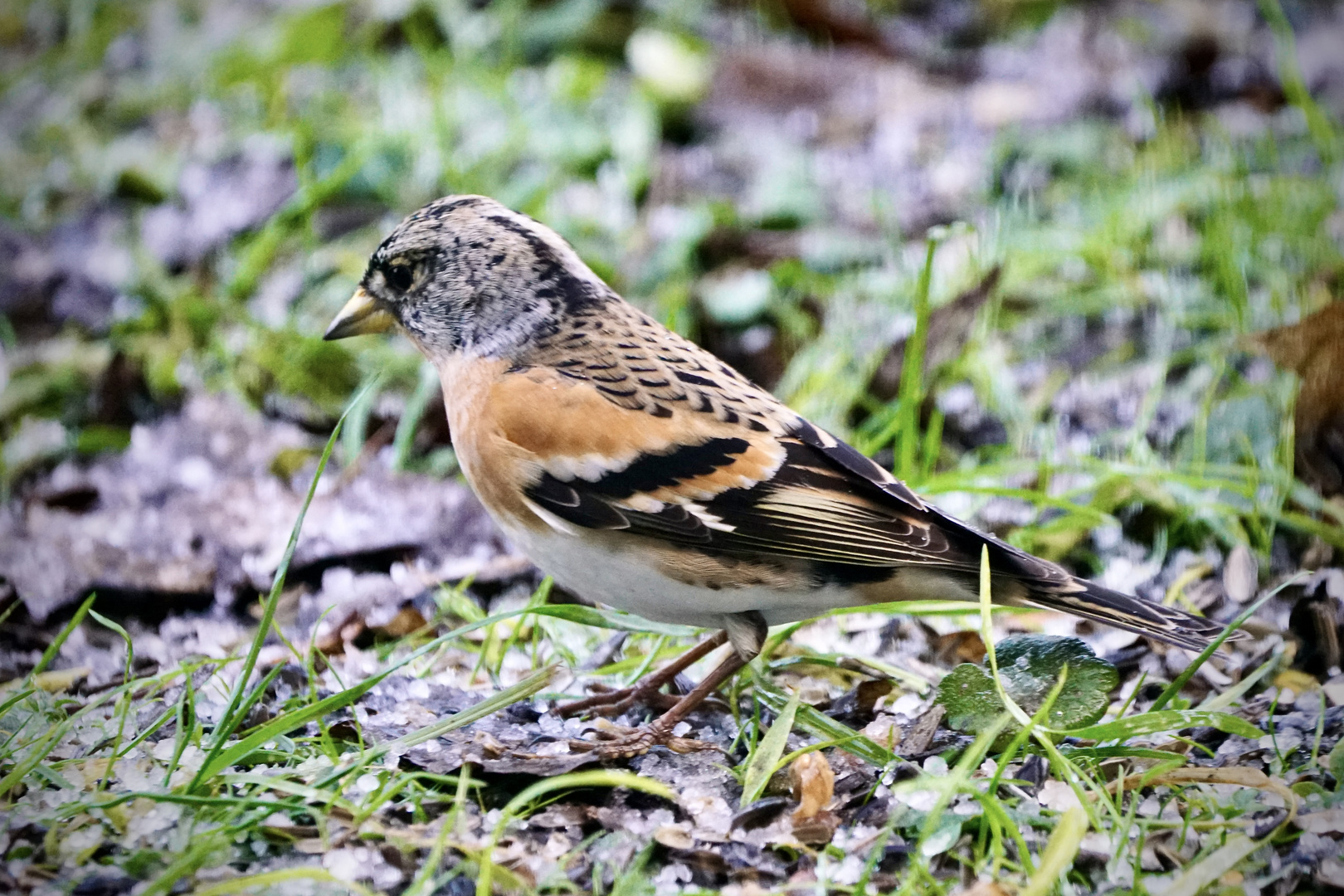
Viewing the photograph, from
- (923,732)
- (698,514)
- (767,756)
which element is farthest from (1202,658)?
(698,514)

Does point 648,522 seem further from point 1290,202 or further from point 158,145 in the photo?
point 158,145

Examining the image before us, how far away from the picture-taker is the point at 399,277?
2.93m

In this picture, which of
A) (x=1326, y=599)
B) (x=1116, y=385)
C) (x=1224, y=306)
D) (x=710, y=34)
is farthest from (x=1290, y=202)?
(x=710, y=34)

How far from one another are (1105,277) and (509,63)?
108 inches

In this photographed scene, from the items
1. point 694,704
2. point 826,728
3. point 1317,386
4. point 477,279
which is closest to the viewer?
point 826,728

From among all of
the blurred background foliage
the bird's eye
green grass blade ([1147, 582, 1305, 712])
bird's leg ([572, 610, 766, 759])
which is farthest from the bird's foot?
the bird's eye

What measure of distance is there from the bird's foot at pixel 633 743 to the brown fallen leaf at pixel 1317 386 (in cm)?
183

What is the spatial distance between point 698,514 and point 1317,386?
1775mm

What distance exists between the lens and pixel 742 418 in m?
2.54

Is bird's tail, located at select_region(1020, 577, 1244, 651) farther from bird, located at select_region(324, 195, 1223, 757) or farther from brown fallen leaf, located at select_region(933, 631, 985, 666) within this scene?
brown fallen leaf, located at select_region(933, 631, 985, 666)

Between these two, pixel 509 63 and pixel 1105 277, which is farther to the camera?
pixel 509 63

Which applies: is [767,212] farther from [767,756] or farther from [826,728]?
[767,756]

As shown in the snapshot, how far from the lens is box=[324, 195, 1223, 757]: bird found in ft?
7.88

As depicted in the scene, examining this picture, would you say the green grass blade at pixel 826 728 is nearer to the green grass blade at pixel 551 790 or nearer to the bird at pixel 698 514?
the bird at pixel 698 514
